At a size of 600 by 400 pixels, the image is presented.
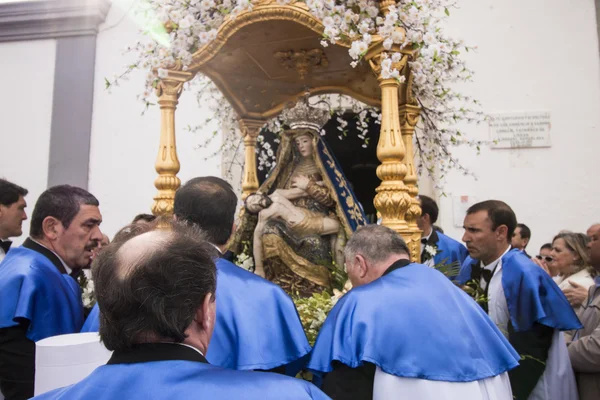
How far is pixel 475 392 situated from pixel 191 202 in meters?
1.36

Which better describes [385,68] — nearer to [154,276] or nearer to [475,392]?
[475,392]

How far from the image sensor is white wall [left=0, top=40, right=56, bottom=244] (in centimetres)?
704

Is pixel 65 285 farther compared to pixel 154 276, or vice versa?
pixel 65 285

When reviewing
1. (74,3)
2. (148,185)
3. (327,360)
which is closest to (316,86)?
(327,360)

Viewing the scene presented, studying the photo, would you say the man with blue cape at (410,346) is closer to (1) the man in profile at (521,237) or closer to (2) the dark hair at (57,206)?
(2) the dark hair at (57,206)

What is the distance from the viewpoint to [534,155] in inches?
240

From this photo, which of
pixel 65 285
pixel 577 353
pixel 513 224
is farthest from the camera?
pixel 513 224

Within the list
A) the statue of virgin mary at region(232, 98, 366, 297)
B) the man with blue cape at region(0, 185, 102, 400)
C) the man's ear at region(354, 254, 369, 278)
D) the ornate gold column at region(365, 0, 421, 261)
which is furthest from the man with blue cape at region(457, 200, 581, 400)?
the man with blue cape at region(0, 185, 102, 400)

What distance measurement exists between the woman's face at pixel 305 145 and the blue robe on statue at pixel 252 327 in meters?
1.91

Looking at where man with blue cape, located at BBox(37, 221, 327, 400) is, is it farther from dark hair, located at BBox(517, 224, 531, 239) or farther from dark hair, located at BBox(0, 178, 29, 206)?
dark hair, located at BBox(517, 224, 531, 239)

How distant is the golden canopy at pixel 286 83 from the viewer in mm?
3125

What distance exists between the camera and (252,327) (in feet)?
6.98

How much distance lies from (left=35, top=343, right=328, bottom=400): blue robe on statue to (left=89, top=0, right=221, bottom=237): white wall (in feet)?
17.8

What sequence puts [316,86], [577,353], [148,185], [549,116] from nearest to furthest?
[577,353] → [316,86] → [549,116] → [148,185]
